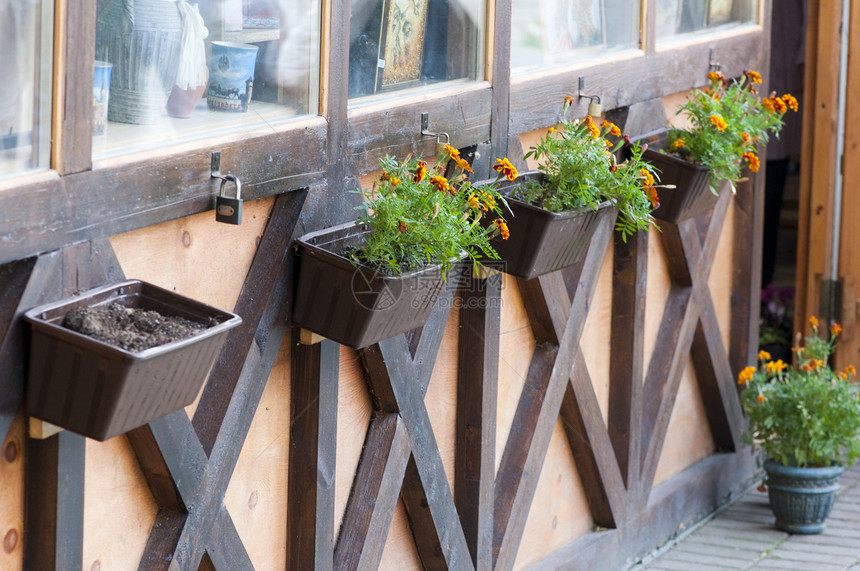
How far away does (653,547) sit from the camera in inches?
175

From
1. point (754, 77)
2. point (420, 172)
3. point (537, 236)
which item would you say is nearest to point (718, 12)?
point (754, 77)

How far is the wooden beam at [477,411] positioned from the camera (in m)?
3.25

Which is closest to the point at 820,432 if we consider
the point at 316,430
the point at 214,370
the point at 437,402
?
the point at 437,402

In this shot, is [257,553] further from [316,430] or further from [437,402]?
[437,402]

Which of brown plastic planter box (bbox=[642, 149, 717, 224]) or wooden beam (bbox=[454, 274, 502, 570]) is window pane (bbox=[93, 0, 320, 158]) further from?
brown plastic planter box (bbox=[642, 149, 717, 224])

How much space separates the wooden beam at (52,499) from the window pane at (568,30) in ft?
5.98

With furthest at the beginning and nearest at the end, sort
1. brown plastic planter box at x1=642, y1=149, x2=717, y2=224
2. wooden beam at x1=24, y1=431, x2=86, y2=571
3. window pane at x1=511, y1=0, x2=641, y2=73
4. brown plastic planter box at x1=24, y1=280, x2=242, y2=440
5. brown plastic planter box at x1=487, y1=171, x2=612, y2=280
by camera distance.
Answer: brown plastic planter box at x1=642, y1=149, x2=717, y2=224, window pane at x1=511, y1=0, x2=641, y2=73, brown plastic planter box at x1=487, y1=171, x2=612, y2=280, wooden beam at x1=24, y1=431, x2=86, y2=571, brown plastic planter box at x1=24, y1=280, x2=242, y2=440

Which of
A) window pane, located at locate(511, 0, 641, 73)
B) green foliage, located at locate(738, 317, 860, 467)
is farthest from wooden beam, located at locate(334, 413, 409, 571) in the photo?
green foliage, located at locate(738, 317, 860, 467)

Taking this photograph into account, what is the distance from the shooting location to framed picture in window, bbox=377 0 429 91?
282 cm

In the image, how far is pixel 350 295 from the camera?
246cm

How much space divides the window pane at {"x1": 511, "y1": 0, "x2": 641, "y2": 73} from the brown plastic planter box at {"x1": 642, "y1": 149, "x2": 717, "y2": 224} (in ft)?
1.34

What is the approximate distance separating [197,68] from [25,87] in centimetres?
48

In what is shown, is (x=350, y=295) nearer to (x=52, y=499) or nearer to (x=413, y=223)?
(x=413, y=223)

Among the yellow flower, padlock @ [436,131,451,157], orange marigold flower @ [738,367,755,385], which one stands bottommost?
orange marigold flower @ [738,367,755,385]
